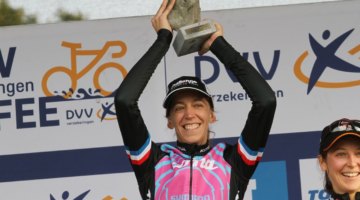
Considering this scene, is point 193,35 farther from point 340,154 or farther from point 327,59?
point 327,59

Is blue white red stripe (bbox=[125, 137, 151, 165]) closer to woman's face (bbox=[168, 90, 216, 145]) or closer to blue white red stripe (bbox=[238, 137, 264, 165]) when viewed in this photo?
woman's face (bbox=[168, 90, 216, 145])

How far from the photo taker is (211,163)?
3145 millimetres

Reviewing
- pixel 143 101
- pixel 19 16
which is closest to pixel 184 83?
pixel 143 101

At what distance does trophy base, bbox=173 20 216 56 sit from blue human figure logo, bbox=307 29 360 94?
1349 mm

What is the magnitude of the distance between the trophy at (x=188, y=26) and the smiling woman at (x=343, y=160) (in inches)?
22.0

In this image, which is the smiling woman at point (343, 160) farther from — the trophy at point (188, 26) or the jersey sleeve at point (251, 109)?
the trophy at point (188, 26)

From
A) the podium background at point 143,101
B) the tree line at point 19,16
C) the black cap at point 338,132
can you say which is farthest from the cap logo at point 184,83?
the tree line at point 19,16

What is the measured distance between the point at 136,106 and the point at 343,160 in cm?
71

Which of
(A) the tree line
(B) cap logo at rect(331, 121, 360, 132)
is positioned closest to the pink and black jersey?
(B) cap logo at rect(331, 121, 360, 132)

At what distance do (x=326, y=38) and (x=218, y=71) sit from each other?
535mm

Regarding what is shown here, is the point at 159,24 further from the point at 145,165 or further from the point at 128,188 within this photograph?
the point at 128,188

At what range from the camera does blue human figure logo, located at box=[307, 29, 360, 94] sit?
4391mm

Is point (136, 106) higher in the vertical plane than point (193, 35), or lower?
lower

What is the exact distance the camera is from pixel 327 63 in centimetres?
441
